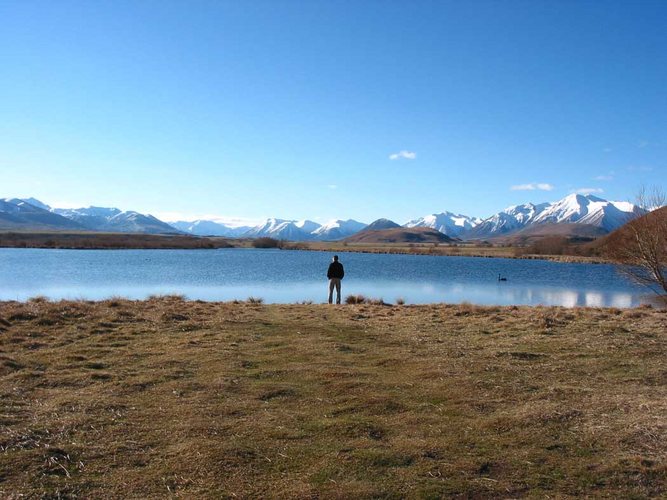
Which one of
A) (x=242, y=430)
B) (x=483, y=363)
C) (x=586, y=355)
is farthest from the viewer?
(x=586, y=355)

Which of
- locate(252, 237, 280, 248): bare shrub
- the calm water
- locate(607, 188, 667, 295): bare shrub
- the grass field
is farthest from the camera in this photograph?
locate(252, 237, 280, 248): bare shrub

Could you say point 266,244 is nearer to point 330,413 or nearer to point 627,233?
point 627,233

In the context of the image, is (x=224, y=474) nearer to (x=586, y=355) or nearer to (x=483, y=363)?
(x=483, y=363)

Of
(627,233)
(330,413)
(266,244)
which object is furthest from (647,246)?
(266,244)

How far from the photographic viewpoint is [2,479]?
578cm

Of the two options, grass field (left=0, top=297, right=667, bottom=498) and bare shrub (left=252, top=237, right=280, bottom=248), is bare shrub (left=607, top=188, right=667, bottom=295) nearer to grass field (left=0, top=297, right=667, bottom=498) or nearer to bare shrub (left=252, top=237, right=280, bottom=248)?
grass field (left=0, top=297, right=667, bottom=498)

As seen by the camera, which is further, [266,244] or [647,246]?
[266,244]

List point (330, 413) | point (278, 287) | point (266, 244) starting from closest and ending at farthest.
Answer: point (330, 413)
point (278, 287)
point (266, 244)

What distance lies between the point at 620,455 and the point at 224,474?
15.8 feet

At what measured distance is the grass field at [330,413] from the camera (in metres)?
5.98

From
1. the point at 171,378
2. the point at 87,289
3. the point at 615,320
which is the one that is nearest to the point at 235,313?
the point at 171,378

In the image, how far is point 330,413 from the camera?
822 cm

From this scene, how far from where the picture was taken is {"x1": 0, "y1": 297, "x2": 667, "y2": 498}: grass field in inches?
235

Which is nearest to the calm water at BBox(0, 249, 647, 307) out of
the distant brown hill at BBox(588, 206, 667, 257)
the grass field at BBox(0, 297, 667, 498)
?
the distant brown hill at BBox(588, 206, 667, 257)
